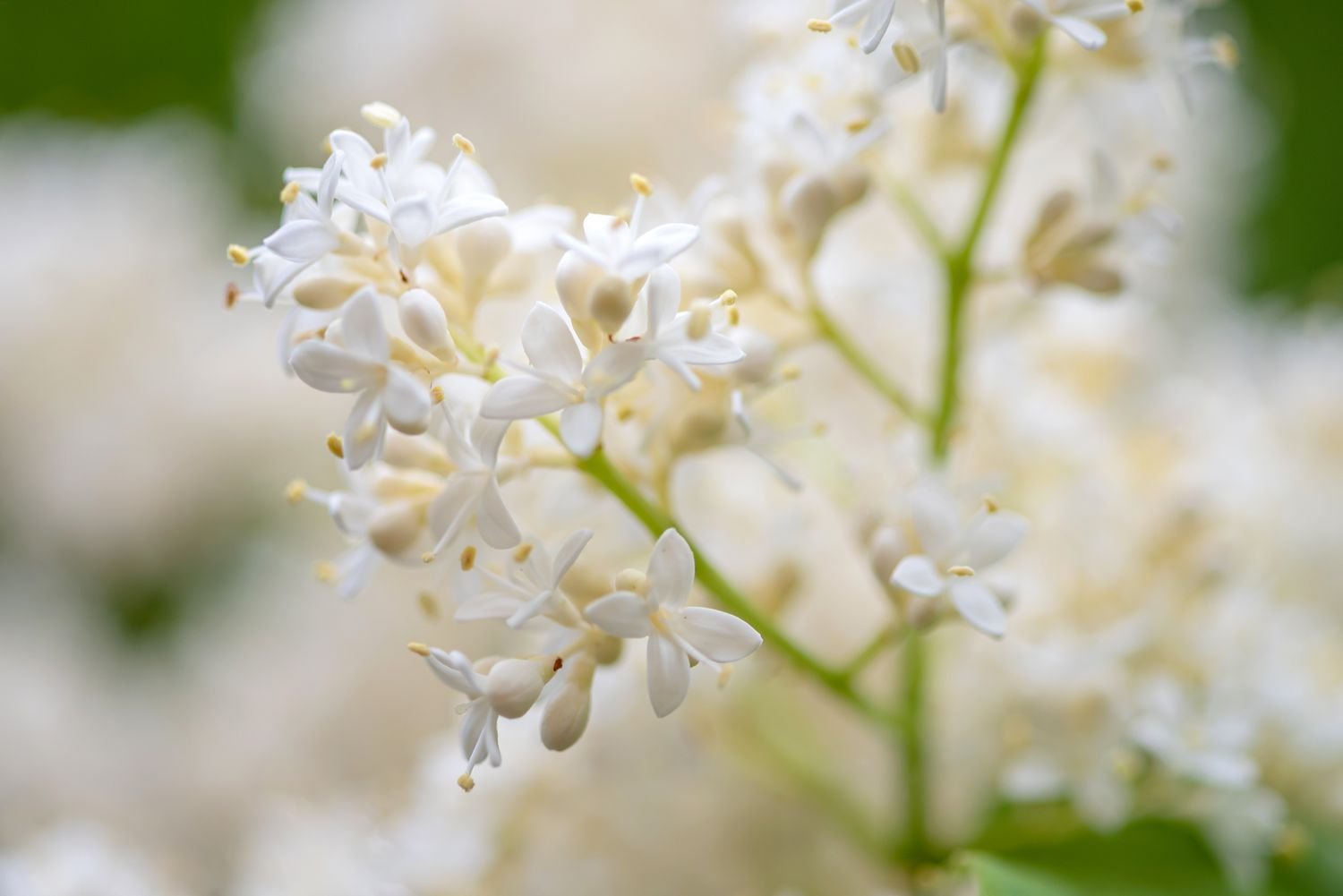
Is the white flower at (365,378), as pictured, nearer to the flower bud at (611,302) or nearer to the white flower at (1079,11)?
the flower bud at (611,302)

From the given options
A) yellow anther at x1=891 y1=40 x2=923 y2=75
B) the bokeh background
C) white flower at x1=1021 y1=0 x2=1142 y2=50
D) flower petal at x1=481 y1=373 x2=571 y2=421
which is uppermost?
white flower at x1=1021 y1=0 x2=1142 y2=50

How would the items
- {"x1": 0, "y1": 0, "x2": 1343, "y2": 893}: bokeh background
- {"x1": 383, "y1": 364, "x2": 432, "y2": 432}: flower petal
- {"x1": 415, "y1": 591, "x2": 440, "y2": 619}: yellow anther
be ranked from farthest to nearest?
1. {"x1": 0, "y1": 0, "x2": 1343, "y2": 893}: bokeh background
2. {"x1": 415, "y1": 591, "x2": 440, "y2": 619}: yellow anther
3. {"x1": 383, "y1": 364, "x2": 432, "y2": 432}: flower petal

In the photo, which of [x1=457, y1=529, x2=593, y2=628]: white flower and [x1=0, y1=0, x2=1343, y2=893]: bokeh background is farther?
[x1=0, y1=0, x2=1343, y2=893]: bokeh background

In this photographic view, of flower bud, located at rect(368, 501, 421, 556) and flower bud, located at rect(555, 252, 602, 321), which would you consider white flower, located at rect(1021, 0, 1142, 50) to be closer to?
flower bud, located at rect(555, 252, 602, 321)

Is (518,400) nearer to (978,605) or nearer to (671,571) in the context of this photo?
(671,571)

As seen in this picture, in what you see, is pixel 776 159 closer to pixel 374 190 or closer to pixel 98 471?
pixel 374 190

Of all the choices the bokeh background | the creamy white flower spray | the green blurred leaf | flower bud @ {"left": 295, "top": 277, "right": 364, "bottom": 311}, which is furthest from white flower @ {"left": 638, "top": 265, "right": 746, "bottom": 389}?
the bokeh background

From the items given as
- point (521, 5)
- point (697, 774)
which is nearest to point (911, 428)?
point (697, 774)

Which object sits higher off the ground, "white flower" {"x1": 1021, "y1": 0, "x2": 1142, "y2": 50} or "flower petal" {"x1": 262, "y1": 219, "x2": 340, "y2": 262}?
"white flower" {"x1": 1021, "y1": 0, "x2": 1142, "y2": 50}
